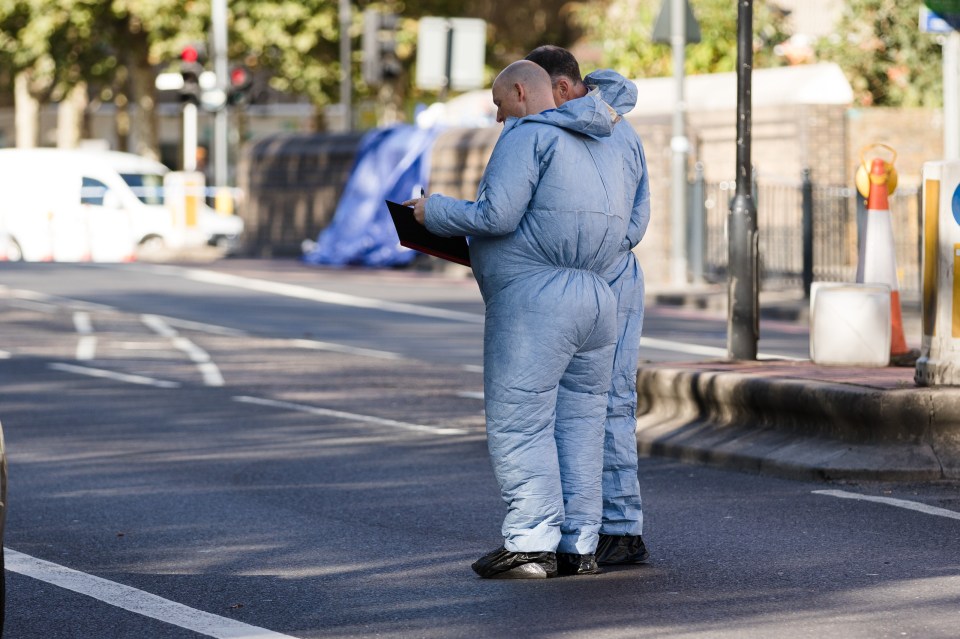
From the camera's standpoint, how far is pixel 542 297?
6438 millimetres

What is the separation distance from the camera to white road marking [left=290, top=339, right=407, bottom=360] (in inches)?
Answer: 623

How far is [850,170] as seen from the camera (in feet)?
80.1

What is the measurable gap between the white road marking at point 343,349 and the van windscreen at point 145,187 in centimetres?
2039

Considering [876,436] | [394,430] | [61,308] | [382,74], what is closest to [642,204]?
[876,436]

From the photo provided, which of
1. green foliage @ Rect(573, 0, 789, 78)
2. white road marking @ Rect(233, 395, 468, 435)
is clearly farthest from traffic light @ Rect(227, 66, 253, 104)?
white road marking @ Rect(233, 395, 468, 435)

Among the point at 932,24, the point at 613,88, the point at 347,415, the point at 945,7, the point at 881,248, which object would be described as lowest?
the point at 347,415

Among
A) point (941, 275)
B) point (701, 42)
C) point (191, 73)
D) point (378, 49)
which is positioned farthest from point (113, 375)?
point (191, 73)

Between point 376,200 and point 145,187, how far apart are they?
998 centimetres

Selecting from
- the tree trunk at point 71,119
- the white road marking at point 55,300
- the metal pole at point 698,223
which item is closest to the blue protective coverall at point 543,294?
the white road marking at point 55,300

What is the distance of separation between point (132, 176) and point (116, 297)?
16.3 meters

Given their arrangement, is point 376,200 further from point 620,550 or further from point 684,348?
point 620,550

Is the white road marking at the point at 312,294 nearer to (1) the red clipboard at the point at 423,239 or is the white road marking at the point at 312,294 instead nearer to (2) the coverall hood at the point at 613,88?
(2) the coverall hood at the point at 613,88

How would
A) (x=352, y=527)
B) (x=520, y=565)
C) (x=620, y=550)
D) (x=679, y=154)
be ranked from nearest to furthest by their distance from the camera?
(x=520, y=565) < (x=620, y=550) < (x=352, y=527) < (x=679, y=154)

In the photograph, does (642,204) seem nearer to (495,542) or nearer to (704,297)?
(495,542)
